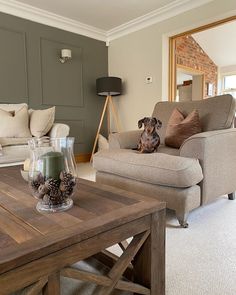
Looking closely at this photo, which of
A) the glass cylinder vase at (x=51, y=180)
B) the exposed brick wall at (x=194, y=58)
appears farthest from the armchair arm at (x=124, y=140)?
the exposed brick wall at (x=194, y=58)

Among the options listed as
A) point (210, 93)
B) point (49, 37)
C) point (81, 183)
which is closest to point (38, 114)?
point (49, 37)

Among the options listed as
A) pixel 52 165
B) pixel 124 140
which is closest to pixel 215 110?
pixel 124 140

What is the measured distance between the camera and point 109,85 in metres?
3.79

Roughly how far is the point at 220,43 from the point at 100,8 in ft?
10.2

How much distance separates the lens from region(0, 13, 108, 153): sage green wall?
329 cm

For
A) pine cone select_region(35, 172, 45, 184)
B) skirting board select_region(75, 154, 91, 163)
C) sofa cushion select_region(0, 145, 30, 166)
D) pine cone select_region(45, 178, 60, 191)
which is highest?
pine cone select_region(35, 172, 45, 184)

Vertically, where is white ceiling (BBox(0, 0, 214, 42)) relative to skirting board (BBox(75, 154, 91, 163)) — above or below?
above

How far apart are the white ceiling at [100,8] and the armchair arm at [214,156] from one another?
2454 millimetres

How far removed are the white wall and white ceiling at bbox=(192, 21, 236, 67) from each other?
1.80m

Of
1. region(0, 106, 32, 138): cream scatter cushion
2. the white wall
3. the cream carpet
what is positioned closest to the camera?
the cream carpet

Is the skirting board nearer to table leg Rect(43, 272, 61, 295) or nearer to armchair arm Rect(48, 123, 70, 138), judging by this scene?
armchair arm Rect(48, 123, 70, 138)

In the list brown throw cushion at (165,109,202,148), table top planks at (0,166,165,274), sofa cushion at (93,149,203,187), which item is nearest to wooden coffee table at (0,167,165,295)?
table top planks at (0,166,165,274)

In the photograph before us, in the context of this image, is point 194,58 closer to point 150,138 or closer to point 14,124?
point 150,138

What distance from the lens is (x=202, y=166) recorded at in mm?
1558
